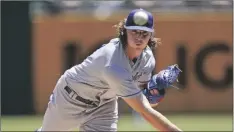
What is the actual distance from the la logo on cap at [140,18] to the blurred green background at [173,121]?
619 cm

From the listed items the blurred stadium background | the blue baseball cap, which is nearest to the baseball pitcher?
the blue baseball cap

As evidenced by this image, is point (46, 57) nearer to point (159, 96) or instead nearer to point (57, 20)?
point (57, 20)

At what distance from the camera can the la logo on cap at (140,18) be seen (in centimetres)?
536

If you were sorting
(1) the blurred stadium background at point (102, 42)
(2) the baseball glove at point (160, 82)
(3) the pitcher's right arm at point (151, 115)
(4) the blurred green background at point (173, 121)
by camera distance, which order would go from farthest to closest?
(1) the blurred stadium background at point (102, 42), (4) the blurred green background at point (173, 121), (2) the baseball glove at point (160, 82), (3) the pitcher's right arm at point (151, 115)

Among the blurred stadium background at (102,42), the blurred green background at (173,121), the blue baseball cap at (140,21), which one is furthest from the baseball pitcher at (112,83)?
the blurred stadium background at (102,42)

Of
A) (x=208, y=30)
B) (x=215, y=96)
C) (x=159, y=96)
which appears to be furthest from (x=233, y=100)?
(x=159, y=96)

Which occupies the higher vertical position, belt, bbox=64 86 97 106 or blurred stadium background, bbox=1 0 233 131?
belt, bbox=64 86 97 106

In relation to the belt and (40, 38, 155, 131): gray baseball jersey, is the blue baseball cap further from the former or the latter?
the belt

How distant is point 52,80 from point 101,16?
1783mm

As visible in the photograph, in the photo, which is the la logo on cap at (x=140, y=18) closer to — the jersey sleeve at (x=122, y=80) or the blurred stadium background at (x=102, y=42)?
the jersey sleeve at (x=122, y=80)

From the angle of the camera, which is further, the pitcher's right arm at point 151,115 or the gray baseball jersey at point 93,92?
the gray baseball jersey at point 93,92

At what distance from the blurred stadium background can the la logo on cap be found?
9.29m

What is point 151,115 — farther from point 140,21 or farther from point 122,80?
point 140,21

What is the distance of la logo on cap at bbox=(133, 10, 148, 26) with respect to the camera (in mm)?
5363
